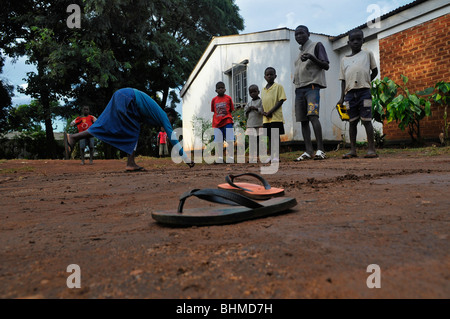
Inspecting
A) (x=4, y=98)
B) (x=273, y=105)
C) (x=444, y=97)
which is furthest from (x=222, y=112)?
(x=4, y=98)

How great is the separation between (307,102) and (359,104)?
0.71 meters

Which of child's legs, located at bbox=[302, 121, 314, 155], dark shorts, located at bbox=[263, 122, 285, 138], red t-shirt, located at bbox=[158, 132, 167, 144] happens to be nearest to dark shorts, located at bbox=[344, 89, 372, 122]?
child's legs, located at bbox=[302, 121, 314, 155]

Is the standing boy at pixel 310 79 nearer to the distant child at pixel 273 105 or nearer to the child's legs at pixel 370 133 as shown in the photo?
the distant child at pixel 273 105

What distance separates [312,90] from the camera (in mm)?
4941

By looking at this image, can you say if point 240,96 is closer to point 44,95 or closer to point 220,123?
point 220,123

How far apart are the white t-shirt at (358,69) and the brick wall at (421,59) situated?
2.83 meters

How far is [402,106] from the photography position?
6297 millimetres

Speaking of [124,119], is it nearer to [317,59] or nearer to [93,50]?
[317,59]

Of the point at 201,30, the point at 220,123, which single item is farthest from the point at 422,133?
the point at 201,30

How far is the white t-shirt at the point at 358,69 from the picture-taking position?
15.1ft

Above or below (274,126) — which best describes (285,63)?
above

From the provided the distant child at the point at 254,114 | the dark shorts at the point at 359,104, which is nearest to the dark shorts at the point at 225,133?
the distant child at the point at 254,114

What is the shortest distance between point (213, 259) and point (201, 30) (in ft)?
68.1

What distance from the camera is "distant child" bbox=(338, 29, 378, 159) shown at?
15.1 ft
